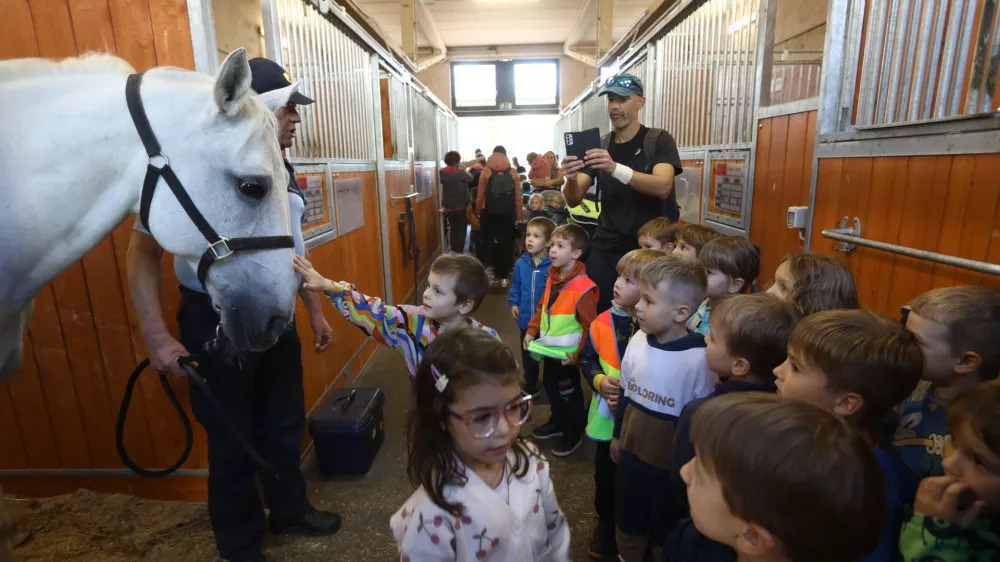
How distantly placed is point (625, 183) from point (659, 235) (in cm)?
30

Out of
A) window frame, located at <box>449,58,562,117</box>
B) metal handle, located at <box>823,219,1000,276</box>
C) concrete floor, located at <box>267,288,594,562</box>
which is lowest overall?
concrete floor, located at <box>267,288,594,562</box>

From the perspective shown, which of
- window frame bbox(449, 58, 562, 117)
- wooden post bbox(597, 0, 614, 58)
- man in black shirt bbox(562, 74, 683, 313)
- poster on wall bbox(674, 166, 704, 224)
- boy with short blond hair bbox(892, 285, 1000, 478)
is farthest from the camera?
window frame bbox(449, 58, 562, 117)

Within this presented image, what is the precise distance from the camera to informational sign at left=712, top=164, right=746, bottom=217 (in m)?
2.99

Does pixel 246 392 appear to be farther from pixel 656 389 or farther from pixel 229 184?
pixel 656 389

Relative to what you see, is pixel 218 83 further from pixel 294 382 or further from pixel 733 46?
pixel 733 46

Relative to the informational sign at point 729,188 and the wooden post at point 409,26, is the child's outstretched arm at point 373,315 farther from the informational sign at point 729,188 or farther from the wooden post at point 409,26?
the wooden post at point 409,26

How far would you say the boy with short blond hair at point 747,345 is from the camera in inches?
50.7

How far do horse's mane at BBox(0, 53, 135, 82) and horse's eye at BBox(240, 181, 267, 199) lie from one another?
0.43 metres

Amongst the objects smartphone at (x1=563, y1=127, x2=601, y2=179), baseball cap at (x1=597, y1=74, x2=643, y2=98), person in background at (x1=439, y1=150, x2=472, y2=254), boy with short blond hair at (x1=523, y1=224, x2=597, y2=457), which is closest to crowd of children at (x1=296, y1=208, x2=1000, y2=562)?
boy with short blond hair at (x1=523, y1=224, x2=597, y2=457)

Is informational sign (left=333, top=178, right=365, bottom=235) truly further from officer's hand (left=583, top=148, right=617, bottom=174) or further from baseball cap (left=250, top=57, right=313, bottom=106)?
officer's hand (left=583, top=148, right=617, bottom=174)

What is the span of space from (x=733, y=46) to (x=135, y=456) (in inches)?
153

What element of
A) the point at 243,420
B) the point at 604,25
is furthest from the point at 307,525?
the point at 604,25

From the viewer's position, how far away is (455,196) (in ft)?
22.8

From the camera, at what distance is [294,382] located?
1930 mm
